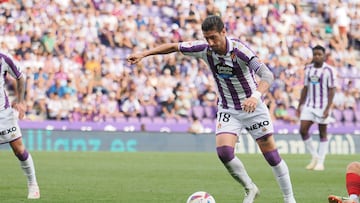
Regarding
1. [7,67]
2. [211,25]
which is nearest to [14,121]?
[7,67]

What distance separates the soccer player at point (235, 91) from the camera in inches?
398

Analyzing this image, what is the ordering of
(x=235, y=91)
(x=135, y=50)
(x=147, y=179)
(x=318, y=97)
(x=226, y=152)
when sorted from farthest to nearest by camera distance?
(x=135, y=50) → (x=318, y=97) → (x=147, y=179) → (x=235, y=91) → (x=226, y=152)

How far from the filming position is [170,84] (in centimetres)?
2869

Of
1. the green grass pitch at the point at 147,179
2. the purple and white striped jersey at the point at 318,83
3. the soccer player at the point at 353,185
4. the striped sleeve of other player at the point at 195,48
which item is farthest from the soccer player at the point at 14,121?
the purple and white striped jersey at the point at 318,83

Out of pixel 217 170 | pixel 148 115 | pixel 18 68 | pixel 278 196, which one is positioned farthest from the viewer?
pixel 148 115

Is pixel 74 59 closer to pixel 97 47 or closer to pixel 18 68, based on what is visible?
pixel 97 47

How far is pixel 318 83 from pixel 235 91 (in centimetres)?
876

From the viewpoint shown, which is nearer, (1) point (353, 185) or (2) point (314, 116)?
(1) point (353, 185)

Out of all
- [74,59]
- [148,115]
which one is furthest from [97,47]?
[148,115]

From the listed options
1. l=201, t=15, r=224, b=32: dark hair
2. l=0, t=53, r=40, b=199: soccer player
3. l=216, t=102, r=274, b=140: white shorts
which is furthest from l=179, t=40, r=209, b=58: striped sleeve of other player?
l=0, t=53, r=40, b=199: soccer player

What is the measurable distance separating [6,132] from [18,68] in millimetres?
852

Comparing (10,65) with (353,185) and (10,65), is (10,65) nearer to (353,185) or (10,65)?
(10,65)

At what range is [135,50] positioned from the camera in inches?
1164

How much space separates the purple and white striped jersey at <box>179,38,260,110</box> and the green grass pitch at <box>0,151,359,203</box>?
68.9 inches
